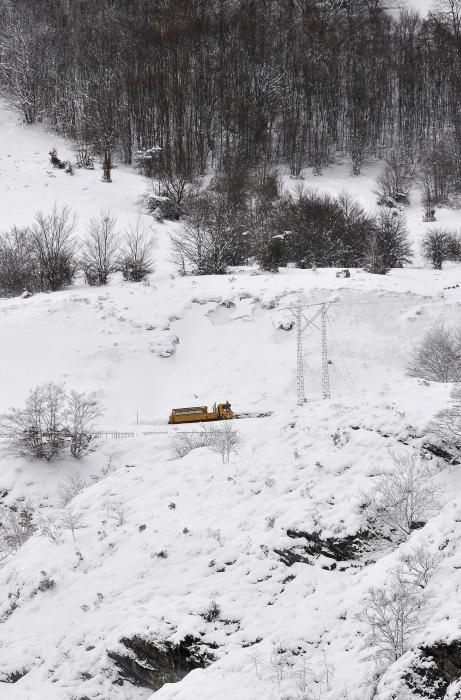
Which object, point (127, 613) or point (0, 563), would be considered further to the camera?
point (0, 563)

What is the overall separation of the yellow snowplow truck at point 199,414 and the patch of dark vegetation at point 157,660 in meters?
17.0

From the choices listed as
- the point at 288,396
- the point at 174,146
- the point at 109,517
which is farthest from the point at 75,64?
the point at 109,517

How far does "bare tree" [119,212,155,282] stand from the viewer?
41.4m

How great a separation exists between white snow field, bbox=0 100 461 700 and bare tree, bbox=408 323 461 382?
1.10 m

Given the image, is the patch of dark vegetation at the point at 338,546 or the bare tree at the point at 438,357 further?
the bare tree at the point at 438,357

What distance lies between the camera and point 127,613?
11.4m

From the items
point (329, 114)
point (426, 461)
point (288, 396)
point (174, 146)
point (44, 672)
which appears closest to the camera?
point (44, 672)

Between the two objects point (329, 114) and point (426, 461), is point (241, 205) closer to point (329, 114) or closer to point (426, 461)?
point (329, 114)

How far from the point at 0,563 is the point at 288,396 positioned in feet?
57.7

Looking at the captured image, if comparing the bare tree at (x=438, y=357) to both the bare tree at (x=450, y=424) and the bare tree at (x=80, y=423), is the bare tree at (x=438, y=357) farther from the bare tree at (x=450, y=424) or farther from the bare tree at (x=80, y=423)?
the bare tree at (x=80, y=423)

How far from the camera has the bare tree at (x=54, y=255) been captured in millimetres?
40625

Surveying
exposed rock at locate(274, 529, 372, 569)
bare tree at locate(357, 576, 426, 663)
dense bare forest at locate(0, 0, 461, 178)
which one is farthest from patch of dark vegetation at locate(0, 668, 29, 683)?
dense bare forest at locate(0, 0, 461, 178)

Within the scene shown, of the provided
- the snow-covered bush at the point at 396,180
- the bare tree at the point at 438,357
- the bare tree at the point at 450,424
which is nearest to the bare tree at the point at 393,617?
the bare tree at the point at 450,424

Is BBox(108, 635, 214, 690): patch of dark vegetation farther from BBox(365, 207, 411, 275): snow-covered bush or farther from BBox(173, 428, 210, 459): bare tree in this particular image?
BBox(365, 207, 411, 275): snow-covered bush
